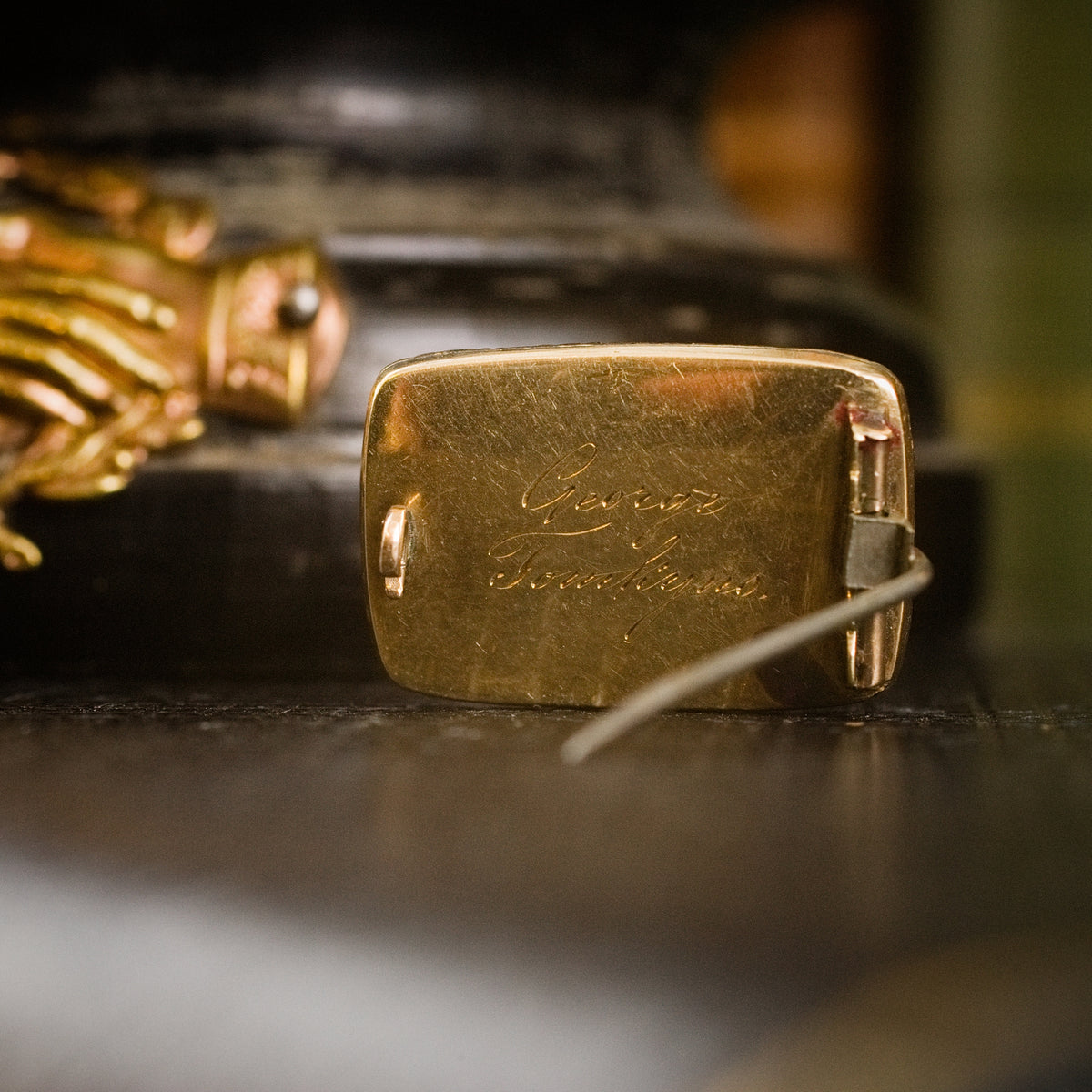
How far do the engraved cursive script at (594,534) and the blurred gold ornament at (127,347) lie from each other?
11 cm

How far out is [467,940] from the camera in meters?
0.16

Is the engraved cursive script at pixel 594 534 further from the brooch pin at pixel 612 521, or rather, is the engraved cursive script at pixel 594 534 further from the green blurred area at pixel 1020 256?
the green blurred area at pixel 1020 256

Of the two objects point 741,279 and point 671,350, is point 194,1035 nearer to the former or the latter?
point 671,350

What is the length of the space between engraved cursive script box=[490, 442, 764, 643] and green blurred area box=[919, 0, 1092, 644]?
650 millimetres

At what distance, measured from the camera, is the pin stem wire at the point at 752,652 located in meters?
0.22

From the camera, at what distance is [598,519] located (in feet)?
0.83

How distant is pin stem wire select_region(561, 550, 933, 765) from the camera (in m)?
0.22

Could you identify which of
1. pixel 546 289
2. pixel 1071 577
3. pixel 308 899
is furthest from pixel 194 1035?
pixel 1071 577

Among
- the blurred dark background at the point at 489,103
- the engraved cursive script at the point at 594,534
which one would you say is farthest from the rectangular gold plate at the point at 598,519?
the blurred dark background at the point at 489,103
